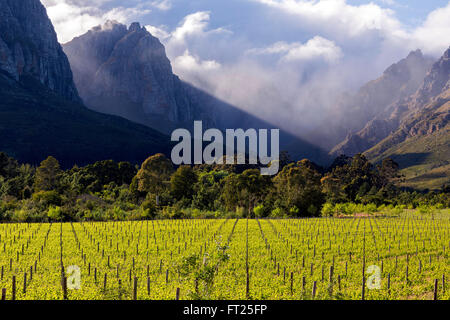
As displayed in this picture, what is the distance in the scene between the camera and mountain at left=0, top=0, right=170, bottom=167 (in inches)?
5000

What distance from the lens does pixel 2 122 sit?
13250 cm

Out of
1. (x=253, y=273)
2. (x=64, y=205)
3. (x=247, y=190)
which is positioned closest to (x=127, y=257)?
(x=253, y=273)

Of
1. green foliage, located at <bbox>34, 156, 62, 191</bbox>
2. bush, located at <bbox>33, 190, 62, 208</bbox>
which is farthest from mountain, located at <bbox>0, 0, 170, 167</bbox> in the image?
bush, located at <bbox>33, 190, 62, 208</bbox>

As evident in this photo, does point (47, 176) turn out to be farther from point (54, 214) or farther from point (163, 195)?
point (163, 195)

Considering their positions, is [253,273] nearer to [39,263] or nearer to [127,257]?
[127,257]

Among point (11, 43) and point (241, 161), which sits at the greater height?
point (11, 43)

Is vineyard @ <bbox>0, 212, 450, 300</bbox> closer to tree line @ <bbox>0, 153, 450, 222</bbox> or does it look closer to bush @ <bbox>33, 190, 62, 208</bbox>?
tree line @ <bbox>0, 153, 450, 222</bbox>

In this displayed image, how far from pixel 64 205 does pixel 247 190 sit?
98.3 feet

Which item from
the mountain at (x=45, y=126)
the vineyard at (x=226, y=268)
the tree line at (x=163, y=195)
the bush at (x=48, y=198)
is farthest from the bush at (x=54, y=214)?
the mountain at (x=45, y=126)

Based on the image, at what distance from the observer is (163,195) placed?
71.2m

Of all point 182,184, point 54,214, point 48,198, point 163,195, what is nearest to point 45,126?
point 48,198

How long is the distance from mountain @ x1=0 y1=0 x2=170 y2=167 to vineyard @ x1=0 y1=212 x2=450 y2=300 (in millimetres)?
94611
